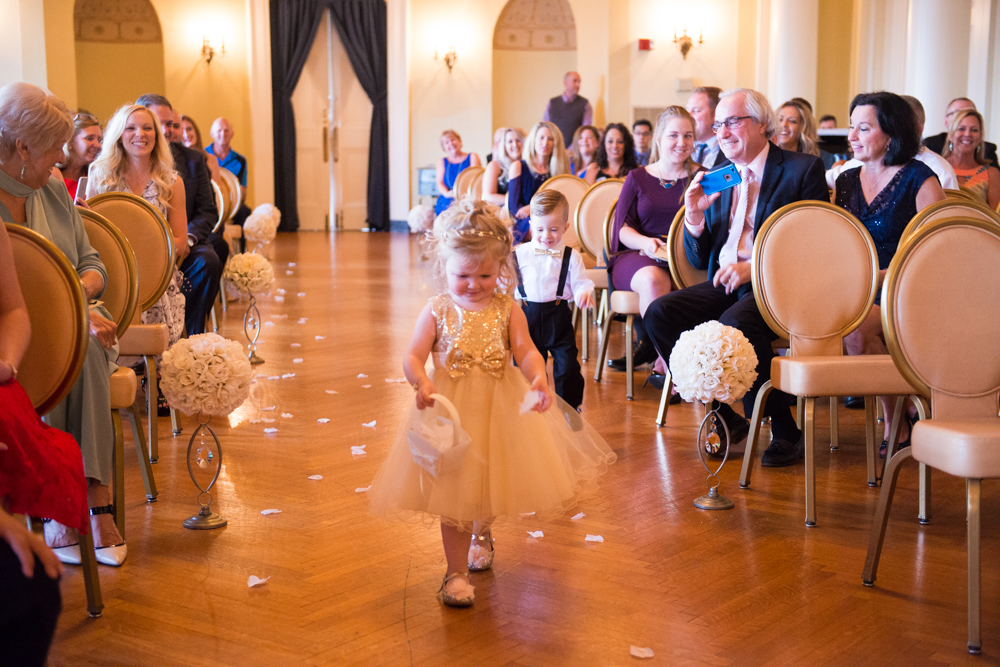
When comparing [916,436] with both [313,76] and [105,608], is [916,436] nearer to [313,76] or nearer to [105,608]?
[105,608]

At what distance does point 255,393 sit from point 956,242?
11.4ft

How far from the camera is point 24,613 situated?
5.00 feet

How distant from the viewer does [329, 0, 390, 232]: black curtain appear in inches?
630

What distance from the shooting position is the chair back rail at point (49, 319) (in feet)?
7.84

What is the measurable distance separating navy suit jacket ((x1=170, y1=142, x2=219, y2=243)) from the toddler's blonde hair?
3006mm

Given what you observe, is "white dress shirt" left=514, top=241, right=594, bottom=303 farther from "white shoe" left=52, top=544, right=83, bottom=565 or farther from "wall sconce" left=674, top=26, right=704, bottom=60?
"wall sconce" left=674, top=26, right=704, bottom=60

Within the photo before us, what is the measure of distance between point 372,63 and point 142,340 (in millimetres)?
13311

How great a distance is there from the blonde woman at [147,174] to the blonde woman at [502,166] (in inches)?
146

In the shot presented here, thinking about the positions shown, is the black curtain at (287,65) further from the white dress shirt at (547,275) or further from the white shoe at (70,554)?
the white shoe at (70,554)

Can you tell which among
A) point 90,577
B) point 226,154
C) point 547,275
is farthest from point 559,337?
point 226,154

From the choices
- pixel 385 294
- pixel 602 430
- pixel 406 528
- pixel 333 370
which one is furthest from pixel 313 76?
pixel 406 528

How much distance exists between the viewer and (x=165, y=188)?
4344 mm

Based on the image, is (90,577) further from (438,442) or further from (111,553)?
(438,442)

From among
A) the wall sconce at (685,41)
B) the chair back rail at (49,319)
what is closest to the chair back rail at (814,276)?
the chair back rail at (49,319)
